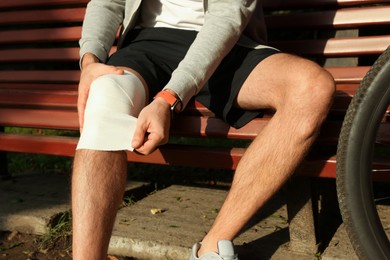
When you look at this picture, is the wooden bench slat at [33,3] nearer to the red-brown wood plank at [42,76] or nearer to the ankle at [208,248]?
the red-brown wood plank at [42,76]

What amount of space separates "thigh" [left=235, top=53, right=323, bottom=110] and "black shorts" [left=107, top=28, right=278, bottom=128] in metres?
0.03

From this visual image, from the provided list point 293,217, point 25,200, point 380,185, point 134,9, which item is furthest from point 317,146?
point 25,200

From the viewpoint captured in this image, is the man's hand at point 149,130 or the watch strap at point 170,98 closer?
the man's hand at point 149,130

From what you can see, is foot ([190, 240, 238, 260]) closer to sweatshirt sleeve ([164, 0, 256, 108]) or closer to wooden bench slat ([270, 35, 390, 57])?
sweatshirt sleeve ([164, 0, 256, 108])

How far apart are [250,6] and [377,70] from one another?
0.78 metres

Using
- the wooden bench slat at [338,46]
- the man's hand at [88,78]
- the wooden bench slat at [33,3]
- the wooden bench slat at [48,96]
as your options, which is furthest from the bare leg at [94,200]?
the wooden bench slat at [33,3]

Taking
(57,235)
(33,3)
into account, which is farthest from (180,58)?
(33,3)

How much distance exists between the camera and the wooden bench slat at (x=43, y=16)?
138 inches

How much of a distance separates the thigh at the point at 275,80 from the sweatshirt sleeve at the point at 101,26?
624 mm

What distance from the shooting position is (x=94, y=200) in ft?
6.90

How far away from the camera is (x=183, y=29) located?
2.67 m

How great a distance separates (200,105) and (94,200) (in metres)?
0.64

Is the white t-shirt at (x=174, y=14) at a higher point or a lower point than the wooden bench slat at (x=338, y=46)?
higher

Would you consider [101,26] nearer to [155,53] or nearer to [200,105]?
[155,53]
